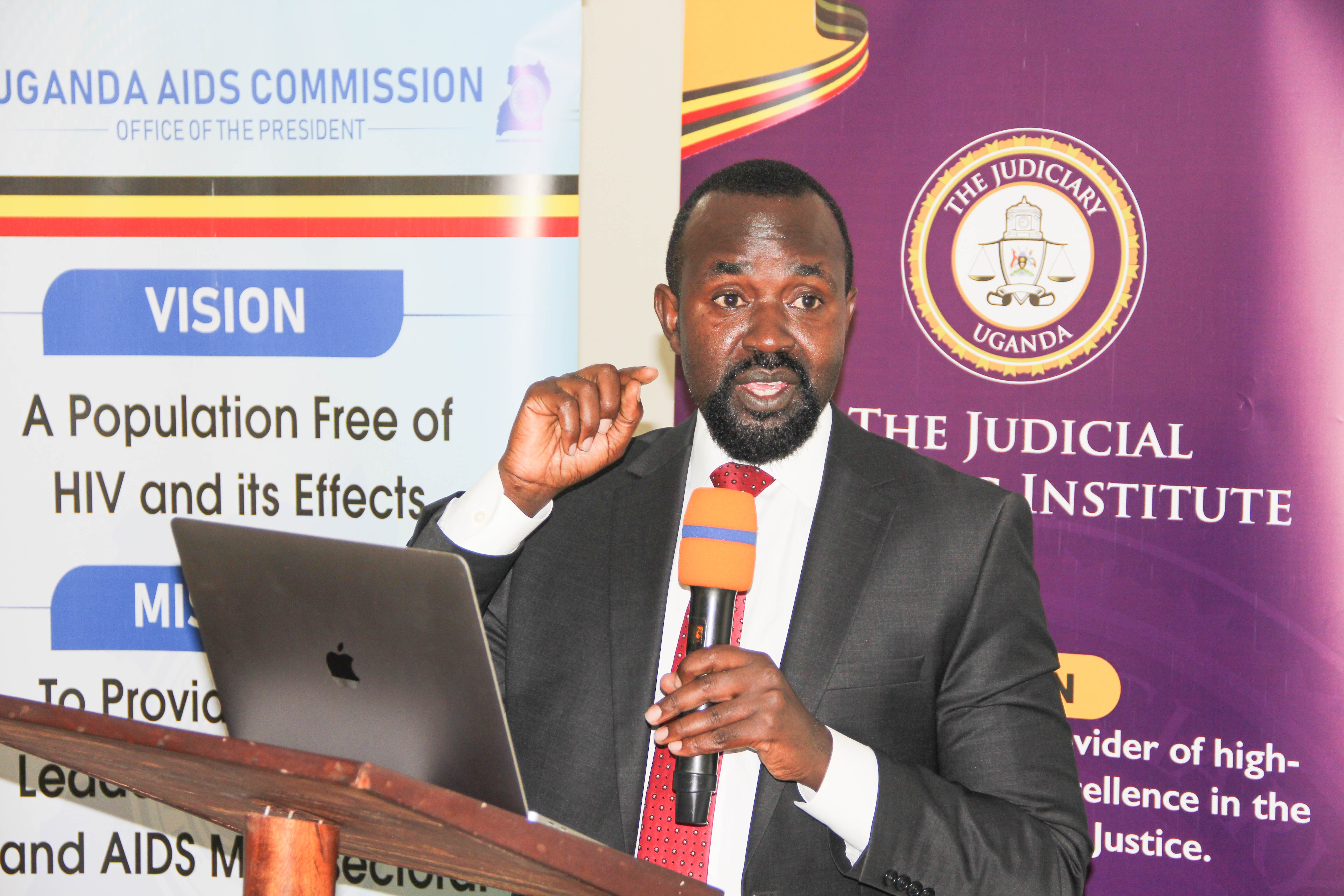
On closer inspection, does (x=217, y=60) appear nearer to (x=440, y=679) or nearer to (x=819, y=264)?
(x=819, y=264)

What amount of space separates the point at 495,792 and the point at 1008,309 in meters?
2.12

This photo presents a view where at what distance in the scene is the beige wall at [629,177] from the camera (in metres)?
3.06

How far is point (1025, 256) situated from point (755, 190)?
1.05 meters

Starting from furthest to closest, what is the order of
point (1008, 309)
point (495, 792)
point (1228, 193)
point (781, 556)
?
point (1008, 309)
point (1228, 193)
point (781, 556)
point (495, 792)

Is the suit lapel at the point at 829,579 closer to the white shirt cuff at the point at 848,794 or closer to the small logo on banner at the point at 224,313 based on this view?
the white shirt cuff at the point at 848,794

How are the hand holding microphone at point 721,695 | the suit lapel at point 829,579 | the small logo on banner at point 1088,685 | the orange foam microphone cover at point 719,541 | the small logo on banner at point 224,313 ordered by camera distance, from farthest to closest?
the small logo on banner at point 224,313 < the small logo on banner at point 1088,685 < the suit lapel at point 829,579 < the orange foam microphone cover at point 719,541 < the hand holding microphone at point 721,695

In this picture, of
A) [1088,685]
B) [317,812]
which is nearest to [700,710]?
[317,812]

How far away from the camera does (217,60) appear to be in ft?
9.20

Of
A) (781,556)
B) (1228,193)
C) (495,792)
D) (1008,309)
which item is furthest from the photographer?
(1008,309)

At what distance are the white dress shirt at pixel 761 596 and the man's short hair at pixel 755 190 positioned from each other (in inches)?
12.8

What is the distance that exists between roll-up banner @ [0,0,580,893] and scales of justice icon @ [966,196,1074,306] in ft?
3.62

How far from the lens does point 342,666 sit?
3.88 feet

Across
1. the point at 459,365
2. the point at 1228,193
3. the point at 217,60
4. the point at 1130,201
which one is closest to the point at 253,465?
the point at 459,365

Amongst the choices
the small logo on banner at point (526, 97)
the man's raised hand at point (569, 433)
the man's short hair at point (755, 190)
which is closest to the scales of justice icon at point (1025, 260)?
the man's short hair at point (755, 190)
